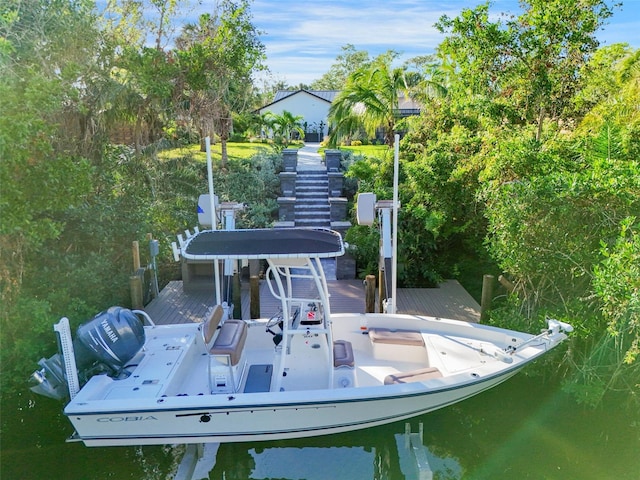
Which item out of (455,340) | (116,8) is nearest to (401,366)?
(455,340)

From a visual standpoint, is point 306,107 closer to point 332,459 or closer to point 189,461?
point 332,459

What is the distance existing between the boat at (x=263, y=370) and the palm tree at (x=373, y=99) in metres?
8.70

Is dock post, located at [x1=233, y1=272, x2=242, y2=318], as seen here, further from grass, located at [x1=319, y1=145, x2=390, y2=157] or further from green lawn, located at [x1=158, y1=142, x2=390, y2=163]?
grass, located at [x1=319, y1=145, x2=390, y2=157]

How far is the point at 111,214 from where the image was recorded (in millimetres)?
9266

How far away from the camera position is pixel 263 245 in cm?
525

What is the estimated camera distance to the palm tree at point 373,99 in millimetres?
13633

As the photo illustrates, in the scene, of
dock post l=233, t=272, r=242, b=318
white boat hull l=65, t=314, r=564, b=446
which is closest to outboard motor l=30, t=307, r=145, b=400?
white boat hull l=65, t=314, r=564, b=446

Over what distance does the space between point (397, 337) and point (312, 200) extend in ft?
28.7

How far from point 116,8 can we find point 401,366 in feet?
40.9

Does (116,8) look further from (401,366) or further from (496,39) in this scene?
(401,366)

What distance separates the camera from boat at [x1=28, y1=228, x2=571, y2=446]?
15.9 feet

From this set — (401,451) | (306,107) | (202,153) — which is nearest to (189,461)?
(401,451)

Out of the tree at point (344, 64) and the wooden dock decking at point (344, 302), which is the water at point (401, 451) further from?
the tree at point (344, 64)

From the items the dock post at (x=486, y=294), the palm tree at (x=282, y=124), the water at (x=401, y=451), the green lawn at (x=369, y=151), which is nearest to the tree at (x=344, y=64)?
the palm tree at (x=282, y=124)
